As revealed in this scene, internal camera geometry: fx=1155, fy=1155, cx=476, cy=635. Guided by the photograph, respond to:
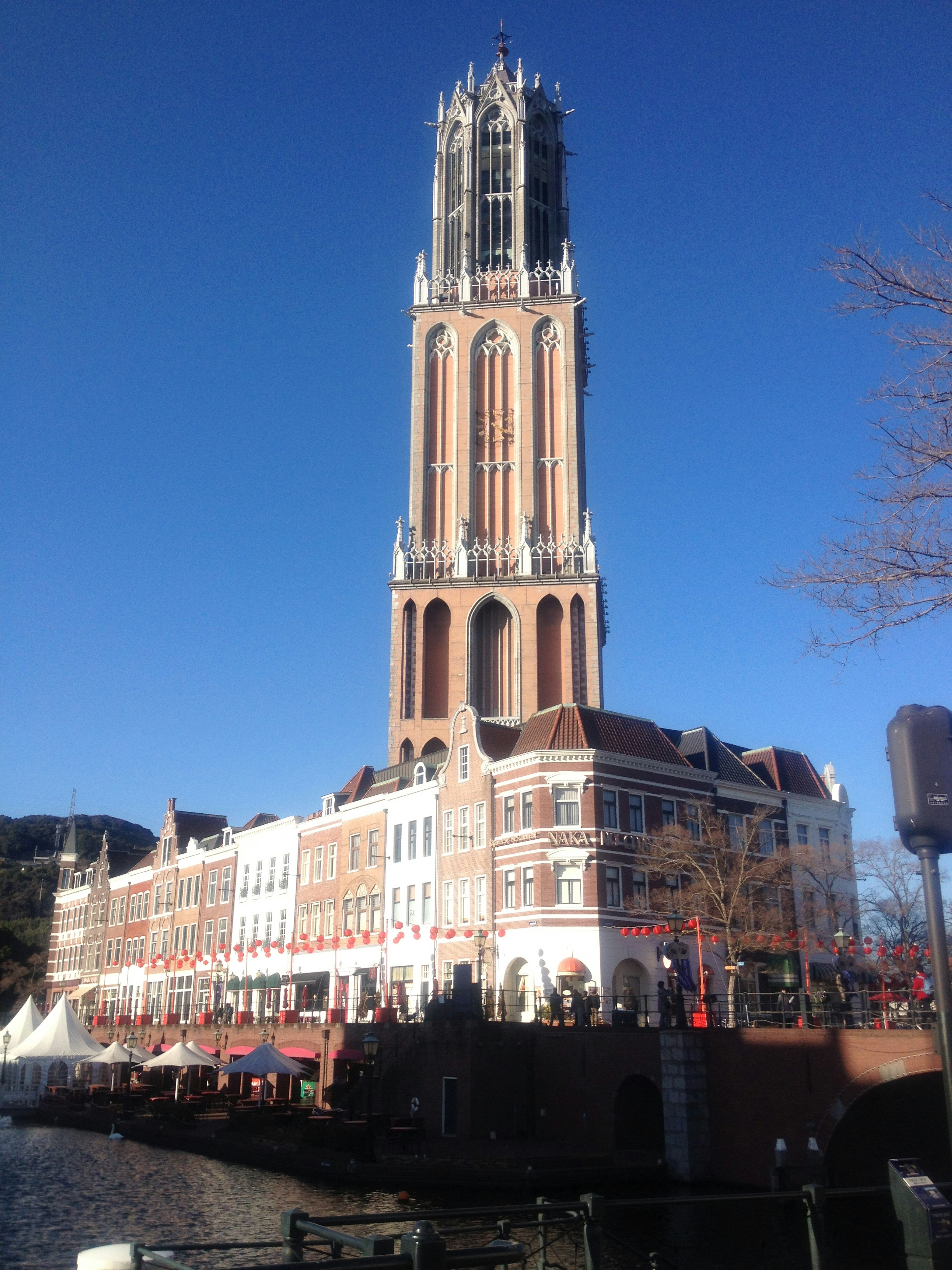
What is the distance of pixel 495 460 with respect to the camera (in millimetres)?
77875

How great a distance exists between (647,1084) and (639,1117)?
1.13 meters

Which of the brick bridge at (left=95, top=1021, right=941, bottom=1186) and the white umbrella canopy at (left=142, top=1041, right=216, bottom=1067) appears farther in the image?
the white umbrella canopy at (left=142, top=1041, right=216, bottom=1067)

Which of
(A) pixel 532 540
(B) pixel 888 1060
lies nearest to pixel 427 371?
(A) pixel 532 540

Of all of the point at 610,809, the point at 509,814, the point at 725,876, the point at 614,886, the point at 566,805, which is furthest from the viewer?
the point at 509,814

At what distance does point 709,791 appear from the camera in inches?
2013

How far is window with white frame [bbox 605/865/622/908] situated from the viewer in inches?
1797

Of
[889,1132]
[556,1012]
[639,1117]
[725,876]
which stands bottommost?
[889,1132]

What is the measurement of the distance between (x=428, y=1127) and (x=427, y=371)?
54.0m

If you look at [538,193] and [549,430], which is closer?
[549,430]

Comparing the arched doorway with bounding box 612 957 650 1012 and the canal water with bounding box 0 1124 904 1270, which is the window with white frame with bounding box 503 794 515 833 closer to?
the arched doorway with bounding box 612 957 650 1012

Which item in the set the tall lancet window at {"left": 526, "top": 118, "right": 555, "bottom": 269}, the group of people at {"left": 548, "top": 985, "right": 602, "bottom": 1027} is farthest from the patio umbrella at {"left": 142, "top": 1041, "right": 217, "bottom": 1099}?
the tall lancet window at {"left": 526, "top": 118, "right": 555, "bottom": 269}

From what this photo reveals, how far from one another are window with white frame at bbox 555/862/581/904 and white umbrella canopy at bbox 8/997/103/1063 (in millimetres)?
21927

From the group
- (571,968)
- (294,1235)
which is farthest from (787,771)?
(294,1235)

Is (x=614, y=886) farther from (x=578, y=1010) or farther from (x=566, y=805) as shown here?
(x=578, y=1010)
